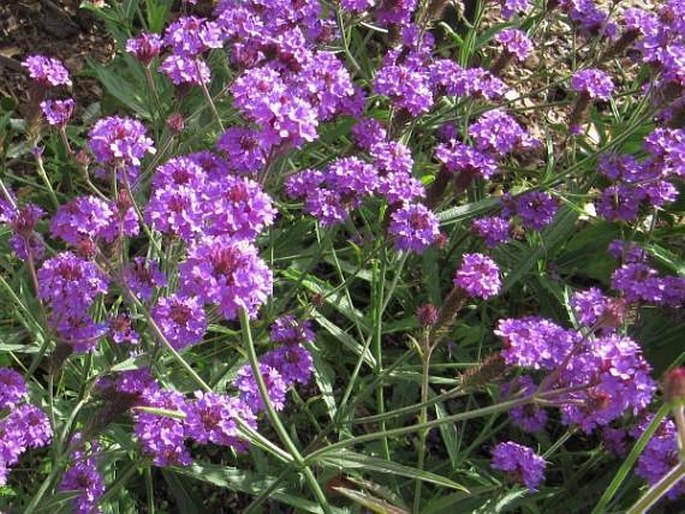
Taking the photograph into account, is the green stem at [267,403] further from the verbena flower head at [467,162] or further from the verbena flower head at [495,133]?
the verbena flower head at [495,133]

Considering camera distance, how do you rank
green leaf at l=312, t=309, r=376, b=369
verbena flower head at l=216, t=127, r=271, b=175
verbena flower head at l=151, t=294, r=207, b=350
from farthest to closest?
green leaf at l=312, t=309, r=376, b=369, verbena flower head at l=216, t=127, r=271, b=175, verbena flower head at l=151, t=294, r=207, b=350

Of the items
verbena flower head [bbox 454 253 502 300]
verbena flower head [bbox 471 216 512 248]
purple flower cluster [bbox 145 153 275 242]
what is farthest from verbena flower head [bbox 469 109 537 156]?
purple flower cluster [bbox 145 153 275 242]

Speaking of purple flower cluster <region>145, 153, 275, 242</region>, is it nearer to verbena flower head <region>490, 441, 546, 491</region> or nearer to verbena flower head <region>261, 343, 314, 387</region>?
verbena flower head <region>261, 343, 314, 387</region>

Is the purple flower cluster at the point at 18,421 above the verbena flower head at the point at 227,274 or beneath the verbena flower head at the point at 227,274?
beneath

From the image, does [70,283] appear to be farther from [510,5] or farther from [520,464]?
[510,5]

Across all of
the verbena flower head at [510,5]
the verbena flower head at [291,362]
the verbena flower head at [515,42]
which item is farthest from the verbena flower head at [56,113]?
the verbena flower head at [510,5]

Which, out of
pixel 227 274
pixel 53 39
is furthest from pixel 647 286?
pixel 53 39

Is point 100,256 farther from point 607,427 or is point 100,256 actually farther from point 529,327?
point 607,427
